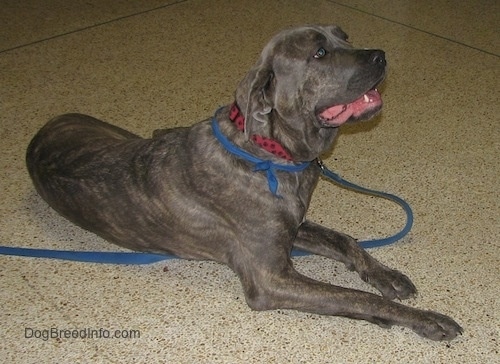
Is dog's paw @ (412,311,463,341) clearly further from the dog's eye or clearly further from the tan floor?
the dog's eye

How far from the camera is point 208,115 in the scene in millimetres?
3385

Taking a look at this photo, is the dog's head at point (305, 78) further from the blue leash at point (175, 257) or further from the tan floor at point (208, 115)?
→ the tan floor at point (208, 115)

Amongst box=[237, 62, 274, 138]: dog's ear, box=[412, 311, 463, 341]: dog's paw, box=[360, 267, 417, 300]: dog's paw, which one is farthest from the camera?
box=[360, 267, 417, 300]: dog's paw

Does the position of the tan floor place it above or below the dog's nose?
below

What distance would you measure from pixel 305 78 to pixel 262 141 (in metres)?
0.24

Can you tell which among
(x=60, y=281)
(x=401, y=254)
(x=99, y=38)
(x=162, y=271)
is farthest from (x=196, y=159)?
(x=99, y=38)

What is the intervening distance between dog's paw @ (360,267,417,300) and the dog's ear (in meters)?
0.65

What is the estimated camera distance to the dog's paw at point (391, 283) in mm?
2316

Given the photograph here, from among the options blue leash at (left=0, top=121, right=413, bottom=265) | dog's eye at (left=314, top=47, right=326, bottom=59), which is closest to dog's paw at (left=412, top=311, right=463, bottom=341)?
blue leash at (left=0, top=121, right=413, bottom=265)

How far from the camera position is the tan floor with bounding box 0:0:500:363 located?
2.18 meters

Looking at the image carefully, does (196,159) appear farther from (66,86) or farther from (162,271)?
(66,86)

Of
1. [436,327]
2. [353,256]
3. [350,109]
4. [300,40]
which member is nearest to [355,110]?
[350,109]

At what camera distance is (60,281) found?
2428 millimetres

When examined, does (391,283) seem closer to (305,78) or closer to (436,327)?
(436,327)
